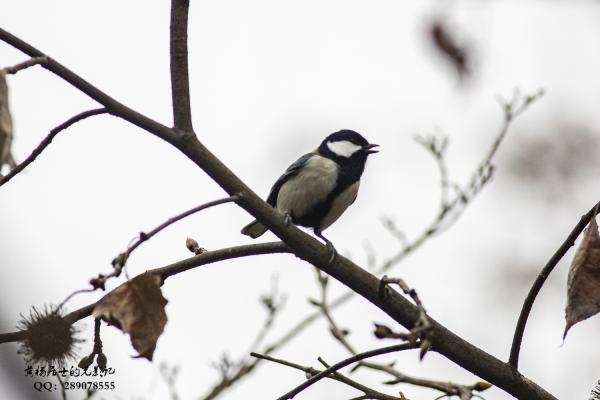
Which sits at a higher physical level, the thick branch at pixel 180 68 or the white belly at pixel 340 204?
the white belly at pixel 340 204

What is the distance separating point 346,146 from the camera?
522 centimetres

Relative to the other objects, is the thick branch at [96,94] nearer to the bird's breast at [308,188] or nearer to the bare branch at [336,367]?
the bare branch at [336,367]

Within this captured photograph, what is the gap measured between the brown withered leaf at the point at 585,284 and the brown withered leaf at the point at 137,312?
3.54ft

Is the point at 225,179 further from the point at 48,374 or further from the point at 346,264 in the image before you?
the point at 48,374

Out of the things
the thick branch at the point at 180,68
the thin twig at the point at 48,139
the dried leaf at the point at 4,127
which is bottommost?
the dried leaf at the point at 4,127

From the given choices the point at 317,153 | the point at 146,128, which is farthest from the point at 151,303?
the point at 317,153

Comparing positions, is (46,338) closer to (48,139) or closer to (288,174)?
(48,139)

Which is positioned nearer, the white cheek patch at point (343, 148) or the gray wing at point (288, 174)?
the gray wing at point (288, 174)

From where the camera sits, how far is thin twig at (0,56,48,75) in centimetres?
186

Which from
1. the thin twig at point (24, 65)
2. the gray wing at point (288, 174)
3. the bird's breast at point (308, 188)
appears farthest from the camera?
the gray wing at point (288, 174)

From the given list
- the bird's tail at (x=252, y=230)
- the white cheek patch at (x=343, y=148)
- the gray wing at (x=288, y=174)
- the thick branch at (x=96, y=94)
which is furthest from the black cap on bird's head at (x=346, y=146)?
the thick branch at (x=96, y=94)

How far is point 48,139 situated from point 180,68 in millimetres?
408

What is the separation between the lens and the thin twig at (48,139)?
2.07 metres

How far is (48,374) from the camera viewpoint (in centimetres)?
206
